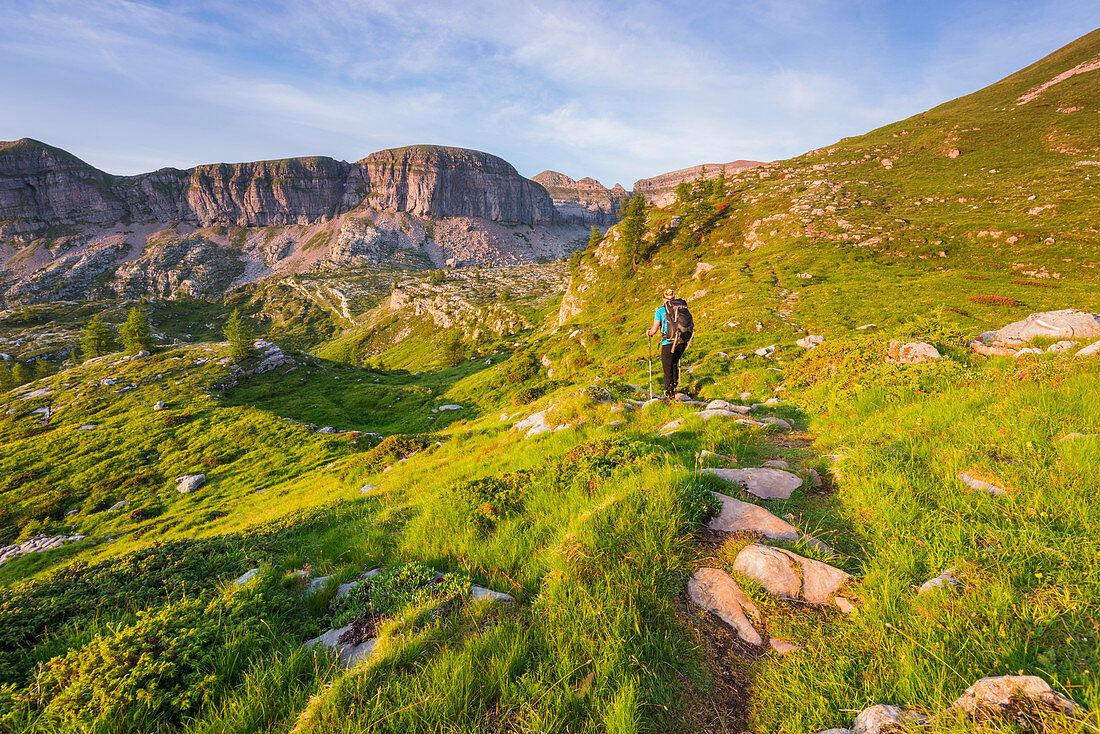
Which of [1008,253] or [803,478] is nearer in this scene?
[803,478]

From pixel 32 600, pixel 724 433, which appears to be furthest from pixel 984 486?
pixel 32 600

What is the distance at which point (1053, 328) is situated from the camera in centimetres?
1155

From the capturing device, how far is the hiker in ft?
42.3

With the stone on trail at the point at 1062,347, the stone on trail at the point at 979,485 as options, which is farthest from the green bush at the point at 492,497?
the stone on trail at the point at 1062,347

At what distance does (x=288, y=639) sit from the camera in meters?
3.37

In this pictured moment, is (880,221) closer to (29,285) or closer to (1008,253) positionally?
(1008,253)

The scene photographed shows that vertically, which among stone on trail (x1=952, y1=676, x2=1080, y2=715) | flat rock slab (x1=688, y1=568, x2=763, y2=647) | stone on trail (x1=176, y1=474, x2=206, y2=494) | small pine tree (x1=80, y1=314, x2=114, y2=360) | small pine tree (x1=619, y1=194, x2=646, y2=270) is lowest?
stone on trail (x1=176, y1=474, x2=206, y2=494)

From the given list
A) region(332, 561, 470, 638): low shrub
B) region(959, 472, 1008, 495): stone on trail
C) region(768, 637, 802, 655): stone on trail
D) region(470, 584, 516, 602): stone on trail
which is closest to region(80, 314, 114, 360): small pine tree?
region(332, 561, 470, 638): low shrub

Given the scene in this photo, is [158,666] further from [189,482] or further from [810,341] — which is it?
[189,482]

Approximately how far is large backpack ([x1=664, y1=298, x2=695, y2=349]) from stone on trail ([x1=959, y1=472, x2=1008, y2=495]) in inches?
341

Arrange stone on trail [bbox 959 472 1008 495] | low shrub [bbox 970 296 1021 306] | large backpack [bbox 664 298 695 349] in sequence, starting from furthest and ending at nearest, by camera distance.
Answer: low shrub [bbox 970 296 1021 306] < large backpack [bbox 664 298 695 349] < stone on trail [bbox 959 472 1008 495]

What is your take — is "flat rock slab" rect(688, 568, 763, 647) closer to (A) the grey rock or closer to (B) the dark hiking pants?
(A) the grey rock

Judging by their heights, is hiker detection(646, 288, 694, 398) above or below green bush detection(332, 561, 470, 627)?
above

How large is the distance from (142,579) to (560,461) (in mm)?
5933
